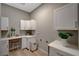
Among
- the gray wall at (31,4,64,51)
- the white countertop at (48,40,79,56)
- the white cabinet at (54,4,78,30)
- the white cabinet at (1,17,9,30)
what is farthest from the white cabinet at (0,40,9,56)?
the white cabinet at (54,4,78,30)

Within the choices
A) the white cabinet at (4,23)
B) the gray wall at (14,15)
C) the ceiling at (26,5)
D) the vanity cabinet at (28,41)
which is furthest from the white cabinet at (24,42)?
the ceiling at (26,5)

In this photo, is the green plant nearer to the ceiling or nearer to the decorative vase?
the decorative vase

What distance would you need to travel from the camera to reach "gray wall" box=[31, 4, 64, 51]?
1163 mm

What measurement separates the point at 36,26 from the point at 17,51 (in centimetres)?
43

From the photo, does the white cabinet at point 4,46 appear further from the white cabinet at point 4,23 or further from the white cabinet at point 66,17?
the white cabinet at point 66,17

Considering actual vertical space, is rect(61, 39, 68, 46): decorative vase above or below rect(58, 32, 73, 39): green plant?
below

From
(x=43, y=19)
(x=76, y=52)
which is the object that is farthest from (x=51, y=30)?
(x=76, y=52)

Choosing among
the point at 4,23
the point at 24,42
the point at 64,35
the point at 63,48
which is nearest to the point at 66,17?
the point at 64,35

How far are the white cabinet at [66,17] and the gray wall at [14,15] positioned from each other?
42 centimetres

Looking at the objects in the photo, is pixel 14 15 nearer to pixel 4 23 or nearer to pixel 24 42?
pixel 4 23

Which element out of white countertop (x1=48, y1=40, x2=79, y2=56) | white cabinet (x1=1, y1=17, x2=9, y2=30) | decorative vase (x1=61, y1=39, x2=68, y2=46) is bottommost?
white countertop (x1=48, y1=40, x2=79, y2=56)

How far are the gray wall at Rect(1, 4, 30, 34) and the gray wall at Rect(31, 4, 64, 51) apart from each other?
0.44 ft

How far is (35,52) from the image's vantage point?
1161 millimetres

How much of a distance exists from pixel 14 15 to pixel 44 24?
44cm
